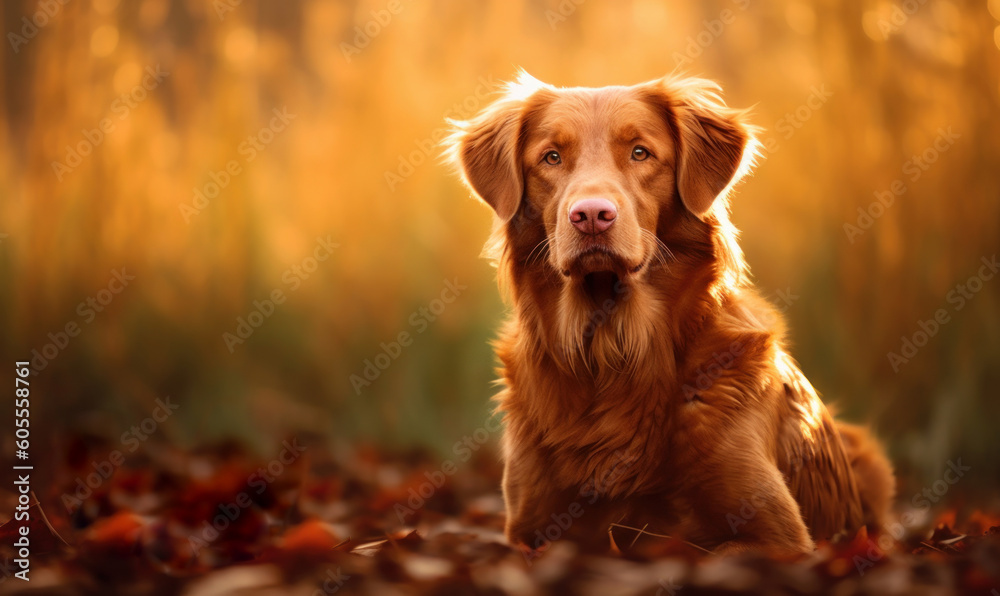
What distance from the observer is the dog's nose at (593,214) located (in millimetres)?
2754

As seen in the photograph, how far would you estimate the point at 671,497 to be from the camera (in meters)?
2.88

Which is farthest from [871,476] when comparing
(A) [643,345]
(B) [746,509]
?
(A) [643,345]

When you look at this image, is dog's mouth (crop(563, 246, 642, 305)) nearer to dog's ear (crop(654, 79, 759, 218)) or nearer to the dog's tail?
dog's ear (crop(654, 79, 759, 218))

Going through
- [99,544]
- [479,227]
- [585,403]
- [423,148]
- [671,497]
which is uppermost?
[423,148]

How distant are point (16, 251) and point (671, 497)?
157 inches

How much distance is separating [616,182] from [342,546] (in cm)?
174

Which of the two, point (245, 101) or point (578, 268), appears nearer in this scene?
point (578, 268)

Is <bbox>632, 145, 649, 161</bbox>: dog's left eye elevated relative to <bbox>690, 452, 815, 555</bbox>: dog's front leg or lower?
elevated

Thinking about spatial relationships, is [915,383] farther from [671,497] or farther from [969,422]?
[671,497]

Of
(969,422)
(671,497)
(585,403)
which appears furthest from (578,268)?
(969,422)

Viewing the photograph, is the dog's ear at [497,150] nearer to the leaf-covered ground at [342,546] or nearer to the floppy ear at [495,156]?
the floppy ear at [495,156]

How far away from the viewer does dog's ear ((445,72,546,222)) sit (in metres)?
3.31

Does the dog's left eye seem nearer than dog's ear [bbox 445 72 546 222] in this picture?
Yes

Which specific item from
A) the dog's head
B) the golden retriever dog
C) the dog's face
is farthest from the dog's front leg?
the dog's face
